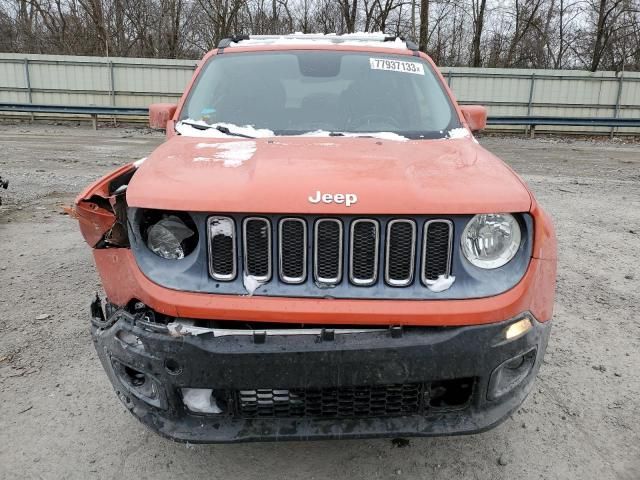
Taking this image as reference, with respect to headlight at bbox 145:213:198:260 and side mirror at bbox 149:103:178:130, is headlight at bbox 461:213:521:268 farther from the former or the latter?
side mirror at bbox 149:103:178:130

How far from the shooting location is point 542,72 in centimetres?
1983

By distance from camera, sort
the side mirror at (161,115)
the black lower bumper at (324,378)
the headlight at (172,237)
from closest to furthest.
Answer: the black lower bumper at (324,378), the headlight at (172,237), the side mirror at (161,115)

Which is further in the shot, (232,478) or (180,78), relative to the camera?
(180,78)

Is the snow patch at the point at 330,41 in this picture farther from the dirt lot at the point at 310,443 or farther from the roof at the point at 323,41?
the dirt lot at the point at 310,443

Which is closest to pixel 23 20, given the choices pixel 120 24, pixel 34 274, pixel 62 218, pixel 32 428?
pixel 120 24

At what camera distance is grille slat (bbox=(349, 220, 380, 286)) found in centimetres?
210

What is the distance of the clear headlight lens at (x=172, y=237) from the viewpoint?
2.24m

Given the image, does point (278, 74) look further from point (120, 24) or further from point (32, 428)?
point (120, 24)

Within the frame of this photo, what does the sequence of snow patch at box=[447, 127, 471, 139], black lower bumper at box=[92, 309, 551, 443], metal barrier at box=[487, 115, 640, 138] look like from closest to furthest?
black lower bumper at box=[92, 309, 551, 443] → snow patch at box=[447, 127, 471, 139] → metal barrier at box=[487, 115, 640, 138]

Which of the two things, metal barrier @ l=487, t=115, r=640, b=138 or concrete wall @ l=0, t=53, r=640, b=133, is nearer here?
metal barrier @ l=487, t=115, r=640, b=138

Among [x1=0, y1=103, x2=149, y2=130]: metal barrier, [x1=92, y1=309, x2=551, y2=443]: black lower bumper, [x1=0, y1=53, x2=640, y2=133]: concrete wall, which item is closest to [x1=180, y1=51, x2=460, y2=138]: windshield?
[x1=92, y1=309, x2=551, y2=443]: black lower bumper

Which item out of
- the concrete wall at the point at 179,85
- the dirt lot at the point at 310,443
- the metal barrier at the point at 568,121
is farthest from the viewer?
the concrete wall at the point at 179,85

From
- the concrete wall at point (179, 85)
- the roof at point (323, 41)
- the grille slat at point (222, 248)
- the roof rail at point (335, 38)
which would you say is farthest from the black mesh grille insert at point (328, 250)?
the concrete wall at point (179, 85)

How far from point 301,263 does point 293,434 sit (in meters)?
0.67
